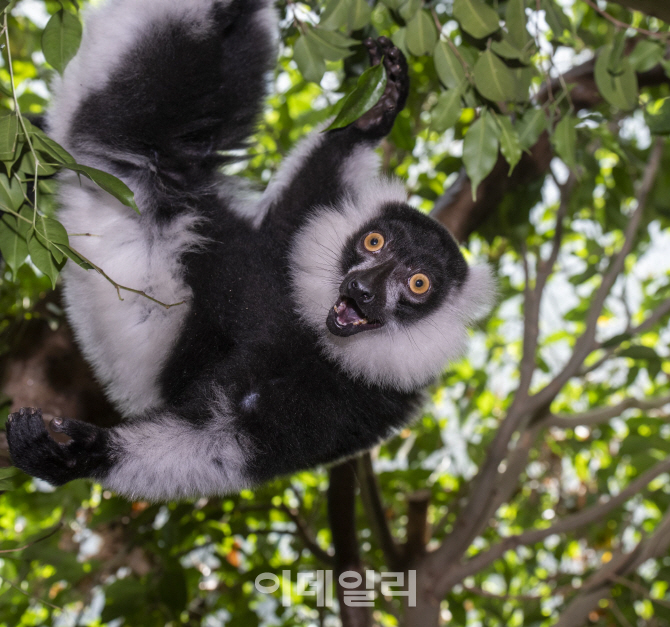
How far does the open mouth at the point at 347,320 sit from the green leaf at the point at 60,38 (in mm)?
1051

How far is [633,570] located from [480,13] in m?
2.49

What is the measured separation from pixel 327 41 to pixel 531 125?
66cm

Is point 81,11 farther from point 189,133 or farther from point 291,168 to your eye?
point 291,168

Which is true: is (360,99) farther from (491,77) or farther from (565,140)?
(565,140)

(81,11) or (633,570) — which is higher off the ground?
(81,11)

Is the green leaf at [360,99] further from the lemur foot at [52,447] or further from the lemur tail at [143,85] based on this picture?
the lemur foot at [52,447]

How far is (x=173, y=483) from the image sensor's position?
175cm

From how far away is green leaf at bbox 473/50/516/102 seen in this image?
1.64 metres

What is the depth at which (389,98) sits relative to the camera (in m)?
2.24

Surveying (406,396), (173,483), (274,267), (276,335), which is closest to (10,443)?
(173,483)

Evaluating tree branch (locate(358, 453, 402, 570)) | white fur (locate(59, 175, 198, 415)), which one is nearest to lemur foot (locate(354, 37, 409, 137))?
white fur (locate(59, 175, 198, 415))

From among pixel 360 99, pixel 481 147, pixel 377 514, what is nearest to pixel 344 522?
pixel 377 514

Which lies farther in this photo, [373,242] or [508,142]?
[373,242]

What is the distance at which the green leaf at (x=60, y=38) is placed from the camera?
5.09ft
